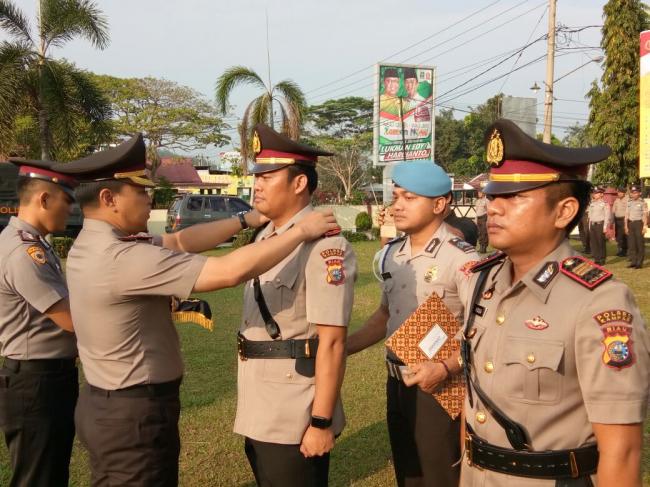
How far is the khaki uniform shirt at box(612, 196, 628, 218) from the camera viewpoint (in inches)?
685

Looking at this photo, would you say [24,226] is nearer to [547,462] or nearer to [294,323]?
[294,323]

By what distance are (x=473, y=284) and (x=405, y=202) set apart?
116 cm

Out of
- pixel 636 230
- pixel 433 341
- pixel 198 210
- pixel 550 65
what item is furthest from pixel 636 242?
pixel 433 341

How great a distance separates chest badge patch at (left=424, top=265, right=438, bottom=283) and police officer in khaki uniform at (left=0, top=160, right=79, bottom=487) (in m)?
1.86

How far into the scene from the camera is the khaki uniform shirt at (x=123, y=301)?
2436mm

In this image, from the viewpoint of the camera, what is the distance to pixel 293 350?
268cm

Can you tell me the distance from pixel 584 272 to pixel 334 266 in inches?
40.5

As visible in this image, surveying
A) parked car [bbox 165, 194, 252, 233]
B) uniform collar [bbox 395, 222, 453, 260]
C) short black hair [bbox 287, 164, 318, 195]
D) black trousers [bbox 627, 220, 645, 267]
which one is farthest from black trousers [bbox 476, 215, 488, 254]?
short black hair [bbox 287, 164, 318, 195]

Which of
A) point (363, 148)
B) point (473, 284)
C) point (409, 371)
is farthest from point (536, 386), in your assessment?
point (363, 148)

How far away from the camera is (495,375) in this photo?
2.05m

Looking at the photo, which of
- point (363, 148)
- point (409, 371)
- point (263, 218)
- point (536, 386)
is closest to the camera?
point (536, 386)

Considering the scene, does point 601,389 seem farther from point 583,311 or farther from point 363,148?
point 363,148

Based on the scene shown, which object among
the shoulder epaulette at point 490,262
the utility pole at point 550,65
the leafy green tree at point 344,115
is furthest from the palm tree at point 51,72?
the leafy green tree at point 344,115

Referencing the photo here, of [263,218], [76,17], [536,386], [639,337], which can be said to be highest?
[76,17]
